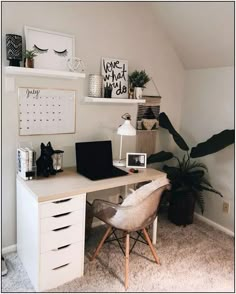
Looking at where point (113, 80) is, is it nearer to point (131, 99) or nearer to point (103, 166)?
point (131, 99)

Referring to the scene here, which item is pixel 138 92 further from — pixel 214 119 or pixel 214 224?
pixel 214 224

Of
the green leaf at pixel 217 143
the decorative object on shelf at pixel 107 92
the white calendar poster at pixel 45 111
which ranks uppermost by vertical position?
the decorative object on shelf at pixel 107 92

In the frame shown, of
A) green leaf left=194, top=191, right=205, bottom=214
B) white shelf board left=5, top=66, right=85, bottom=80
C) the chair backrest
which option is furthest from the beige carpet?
white shelf board left=5, top=66, right=85, bottom=80

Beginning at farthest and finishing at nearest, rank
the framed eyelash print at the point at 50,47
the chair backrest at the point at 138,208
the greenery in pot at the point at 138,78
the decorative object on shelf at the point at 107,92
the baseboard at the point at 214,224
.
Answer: the baseboard at the point at 214,224 → the greenery in pot at the point at 138,78 → the decorative object on shelf at the point at 107,92 → the framed eyelash print at the point at 50,47 → the chair backrest at the point at 138,208

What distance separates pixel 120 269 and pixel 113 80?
67.8 inches

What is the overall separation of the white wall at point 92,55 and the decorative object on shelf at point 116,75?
2.5 inches

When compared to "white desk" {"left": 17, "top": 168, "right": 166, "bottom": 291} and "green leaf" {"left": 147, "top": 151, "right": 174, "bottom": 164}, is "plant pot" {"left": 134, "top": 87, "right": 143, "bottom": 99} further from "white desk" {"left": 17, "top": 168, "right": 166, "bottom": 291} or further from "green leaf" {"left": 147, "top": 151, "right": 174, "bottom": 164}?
"white desk" {"left": 17, "top": 168, "right": 166, "bottom": 291}

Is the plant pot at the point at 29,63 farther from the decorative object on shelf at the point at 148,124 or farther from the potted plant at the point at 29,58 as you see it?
the decorative object on shelf at the point at 148,124

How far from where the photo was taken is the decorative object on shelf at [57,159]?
7.34 feet

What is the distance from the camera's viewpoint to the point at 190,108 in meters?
3.18

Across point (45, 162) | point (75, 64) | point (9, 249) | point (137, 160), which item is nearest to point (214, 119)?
point (137, 160)

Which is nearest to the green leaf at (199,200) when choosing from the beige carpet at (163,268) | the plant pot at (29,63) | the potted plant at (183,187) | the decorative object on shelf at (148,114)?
the potted plant at (183,187)

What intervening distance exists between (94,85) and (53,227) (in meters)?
1.29

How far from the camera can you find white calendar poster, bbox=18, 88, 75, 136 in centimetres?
220
